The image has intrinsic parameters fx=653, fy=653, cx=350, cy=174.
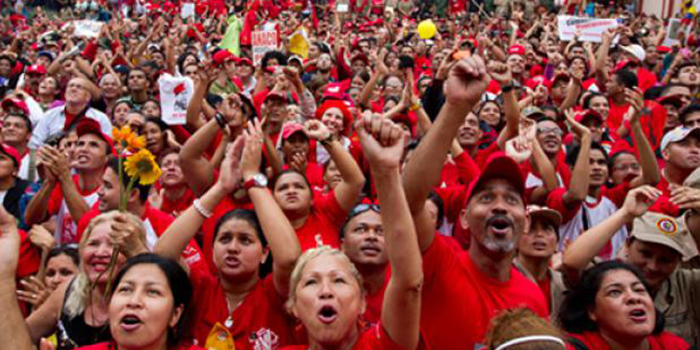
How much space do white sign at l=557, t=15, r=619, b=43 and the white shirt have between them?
7.98 meters

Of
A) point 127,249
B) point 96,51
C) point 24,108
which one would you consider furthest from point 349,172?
point 96,51

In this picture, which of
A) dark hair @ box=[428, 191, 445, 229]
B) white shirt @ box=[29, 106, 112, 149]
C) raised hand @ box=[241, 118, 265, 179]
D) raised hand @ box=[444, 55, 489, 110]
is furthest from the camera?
white shirt @ box=[29, 106, 112, 149]

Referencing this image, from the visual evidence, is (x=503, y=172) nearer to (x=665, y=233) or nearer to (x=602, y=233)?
(x=602, y=233)

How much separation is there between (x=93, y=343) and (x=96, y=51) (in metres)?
8.81

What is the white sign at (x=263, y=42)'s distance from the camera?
10.2 meters

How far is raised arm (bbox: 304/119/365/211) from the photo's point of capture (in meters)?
3.99

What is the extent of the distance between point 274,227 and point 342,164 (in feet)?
3.33

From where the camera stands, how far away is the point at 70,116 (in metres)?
7.09

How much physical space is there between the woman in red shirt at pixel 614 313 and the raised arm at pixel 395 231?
0.98 metres

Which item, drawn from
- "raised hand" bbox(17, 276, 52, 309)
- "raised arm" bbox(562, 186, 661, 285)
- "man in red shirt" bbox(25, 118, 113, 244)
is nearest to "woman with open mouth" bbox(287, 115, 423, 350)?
"raised arm" bbox(562, 186, 661, 285)

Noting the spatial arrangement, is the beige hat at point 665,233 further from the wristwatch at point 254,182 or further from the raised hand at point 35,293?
the raised hand at point 35,293

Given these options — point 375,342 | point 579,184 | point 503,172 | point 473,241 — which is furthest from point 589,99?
point 375,342

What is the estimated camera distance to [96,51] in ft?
35.8

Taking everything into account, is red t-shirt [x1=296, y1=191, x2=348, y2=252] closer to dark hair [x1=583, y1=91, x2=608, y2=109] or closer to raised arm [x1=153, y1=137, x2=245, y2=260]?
raised arm [x1=153, y1=137, x2=245, y2=260]
